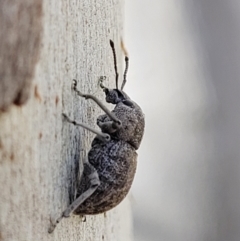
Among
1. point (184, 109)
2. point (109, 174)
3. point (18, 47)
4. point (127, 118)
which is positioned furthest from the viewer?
point (184, 109)

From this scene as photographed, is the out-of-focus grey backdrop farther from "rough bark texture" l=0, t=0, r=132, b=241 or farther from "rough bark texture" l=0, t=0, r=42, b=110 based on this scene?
"rough bark texture" l=0, t=0, r=42, b=110

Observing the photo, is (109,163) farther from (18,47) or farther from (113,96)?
(18,47)

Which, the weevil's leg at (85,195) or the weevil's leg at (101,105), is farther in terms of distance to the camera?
Answer: the weevil's leg at (101,105)

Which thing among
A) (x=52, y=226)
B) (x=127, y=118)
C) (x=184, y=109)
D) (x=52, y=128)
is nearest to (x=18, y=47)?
(x=52, y=128)

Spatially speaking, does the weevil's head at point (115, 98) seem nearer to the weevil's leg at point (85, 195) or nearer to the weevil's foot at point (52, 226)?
the weevil's leg at point (85, 195)

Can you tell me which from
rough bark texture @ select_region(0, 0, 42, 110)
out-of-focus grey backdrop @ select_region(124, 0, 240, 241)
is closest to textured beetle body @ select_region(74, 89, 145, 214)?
rough bark texture @ select_region(0, 0, 42, 110)

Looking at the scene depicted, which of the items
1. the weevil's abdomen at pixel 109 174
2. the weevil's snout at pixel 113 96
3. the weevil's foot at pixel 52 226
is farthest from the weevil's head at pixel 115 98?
the weevil's foot at pixel 52 226
